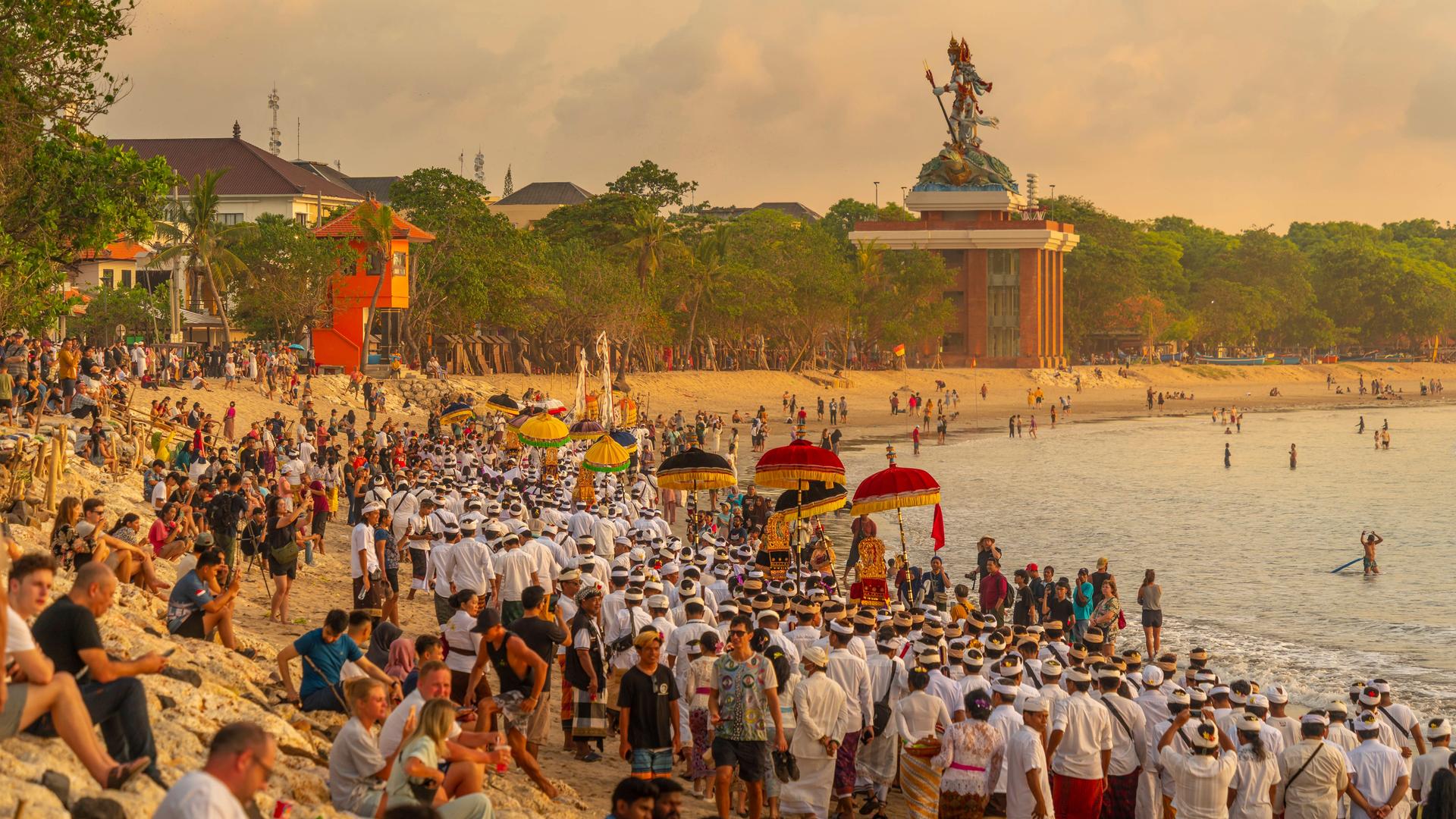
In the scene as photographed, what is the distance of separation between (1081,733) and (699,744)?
9.70 feet

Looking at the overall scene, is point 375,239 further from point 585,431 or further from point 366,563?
point 366,563

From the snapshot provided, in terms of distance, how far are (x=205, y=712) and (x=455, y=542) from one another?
5.71 meters

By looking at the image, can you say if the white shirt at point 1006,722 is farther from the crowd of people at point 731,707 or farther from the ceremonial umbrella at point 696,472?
the ceremonial umbrella at point 696,472

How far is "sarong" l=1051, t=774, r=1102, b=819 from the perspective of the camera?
10.6m

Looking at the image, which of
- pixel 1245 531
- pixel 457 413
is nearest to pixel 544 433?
pixel 457 413

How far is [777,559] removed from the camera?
63.5 feet

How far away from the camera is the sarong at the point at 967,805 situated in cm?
1027

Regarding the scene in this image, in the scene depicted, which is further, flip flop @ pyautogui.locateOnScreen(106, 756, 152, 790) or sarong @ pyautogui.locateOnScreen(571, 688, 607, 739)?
sarong @ pyautogui.locateOnScreen(571, 688, 607, 739)

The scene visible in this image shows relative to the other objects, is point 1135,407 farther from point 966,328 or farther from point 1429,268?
point 1429,268

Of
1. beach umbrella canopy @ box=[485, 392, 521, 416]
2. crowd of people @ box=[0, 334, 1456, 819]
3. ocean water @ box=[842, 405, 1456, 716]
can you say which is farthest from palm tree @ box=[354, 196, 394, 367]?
crowd of people @ box=[0, 334, 1456, 819]

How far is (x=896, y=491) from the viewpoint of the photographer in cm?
1667

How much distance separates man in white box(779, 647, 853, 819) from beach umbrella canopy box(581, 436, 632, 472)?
1385 centimetres

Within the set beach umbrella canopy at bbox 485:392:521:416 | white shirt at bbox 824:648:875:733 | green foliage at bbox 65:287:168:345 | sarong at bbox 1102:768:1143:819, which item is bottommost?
sarong at bbox 1102:768:1143:819

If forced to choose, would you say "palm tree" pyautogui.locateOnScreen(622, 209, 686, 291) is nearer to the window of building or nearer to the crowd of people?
the window of building
